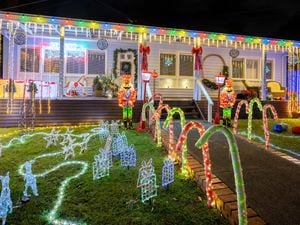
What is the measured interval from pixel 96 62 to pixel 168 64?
158 inches

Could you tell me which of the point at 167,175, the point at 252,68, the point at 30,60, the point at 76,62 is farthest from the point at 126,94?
the point at 252,68

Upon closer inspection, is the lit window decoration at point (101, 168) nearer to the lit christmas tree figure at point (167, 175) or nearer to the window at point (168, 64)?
the lit christmas tree figure at point (167, 175)

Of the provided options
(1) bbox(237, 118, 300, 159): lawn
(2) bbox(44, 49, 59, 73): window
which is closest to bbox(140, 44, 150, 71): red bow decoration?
(1) bbox(237, 118, 300, 159): lawn

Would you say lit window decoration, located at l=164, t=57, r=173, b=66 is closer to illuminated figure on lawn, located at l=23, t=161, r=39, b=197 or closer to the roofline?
the roofline

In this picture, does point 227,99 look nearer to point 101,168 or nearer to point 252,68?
point 101,168

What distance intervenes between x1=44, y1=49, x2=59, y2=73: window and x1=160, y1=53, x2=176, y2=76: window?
5742mm

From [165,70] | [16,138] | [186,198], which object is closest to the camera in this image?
[186,198]

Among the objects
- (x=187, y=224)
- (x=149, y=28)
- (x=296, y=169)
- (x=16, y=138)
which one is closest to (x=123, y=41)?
(x=149, y=28)

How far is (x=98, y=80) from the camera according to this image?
46.6 ft

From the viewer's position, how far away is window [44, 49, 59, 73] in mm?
14555

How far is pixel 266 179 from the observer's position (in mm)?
Result: 4062

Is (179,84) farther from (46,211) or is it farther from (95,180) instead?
(46,211)

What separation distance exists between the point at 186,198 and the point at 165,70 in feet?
41.1

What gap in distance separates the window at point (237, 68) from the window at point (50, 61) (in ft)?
33.7
